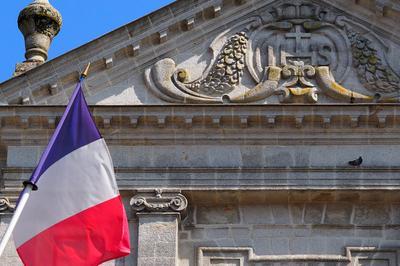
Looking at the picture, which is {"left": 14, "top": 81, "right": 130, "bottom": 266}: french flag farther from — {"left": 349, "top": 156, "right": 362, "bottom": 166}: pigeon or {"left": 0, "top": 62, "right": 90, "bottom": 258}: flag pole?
{"left": 349, "top": 156, "right": 362, "bottom": 166}: pigeon

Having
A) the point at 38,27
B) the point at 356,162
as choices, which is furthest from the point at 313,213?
the point at 38,27

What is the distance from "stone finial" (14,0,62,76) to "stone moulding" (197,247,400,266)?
4130 mm

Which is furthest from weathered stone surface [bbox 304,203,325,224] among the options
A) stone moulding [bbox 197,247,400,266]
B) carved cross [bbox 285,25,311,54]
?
carved cross [bbox 285,25,311,54]

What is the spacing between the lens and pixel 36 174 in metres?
20.1

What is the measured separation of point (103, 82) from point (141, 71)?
1.96 ft

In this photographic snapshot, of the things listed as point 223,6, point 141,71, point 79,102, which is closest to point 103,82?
point 141,71

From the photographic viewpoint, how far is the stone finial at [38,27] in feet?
84.0

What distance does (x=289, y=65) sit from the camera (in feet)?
82.1

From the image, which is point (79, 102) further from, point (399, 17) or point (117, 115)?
point (399, 17)

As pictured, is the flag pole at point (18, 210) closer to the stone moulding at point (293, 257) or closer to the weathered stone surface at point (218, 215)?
the stone moulding at point (293, 257)

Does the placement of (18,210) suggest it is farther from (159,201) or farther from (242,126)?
(242,126)

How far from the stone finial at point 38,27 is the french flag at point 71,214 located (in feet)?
16.7

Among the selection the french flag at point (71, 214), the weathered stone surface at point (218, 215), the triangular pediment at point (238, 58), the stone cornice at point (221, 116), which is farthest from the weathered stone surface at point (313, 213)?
the french flag at point (71, 214)

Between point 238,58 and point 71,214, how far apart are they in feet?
18.5
